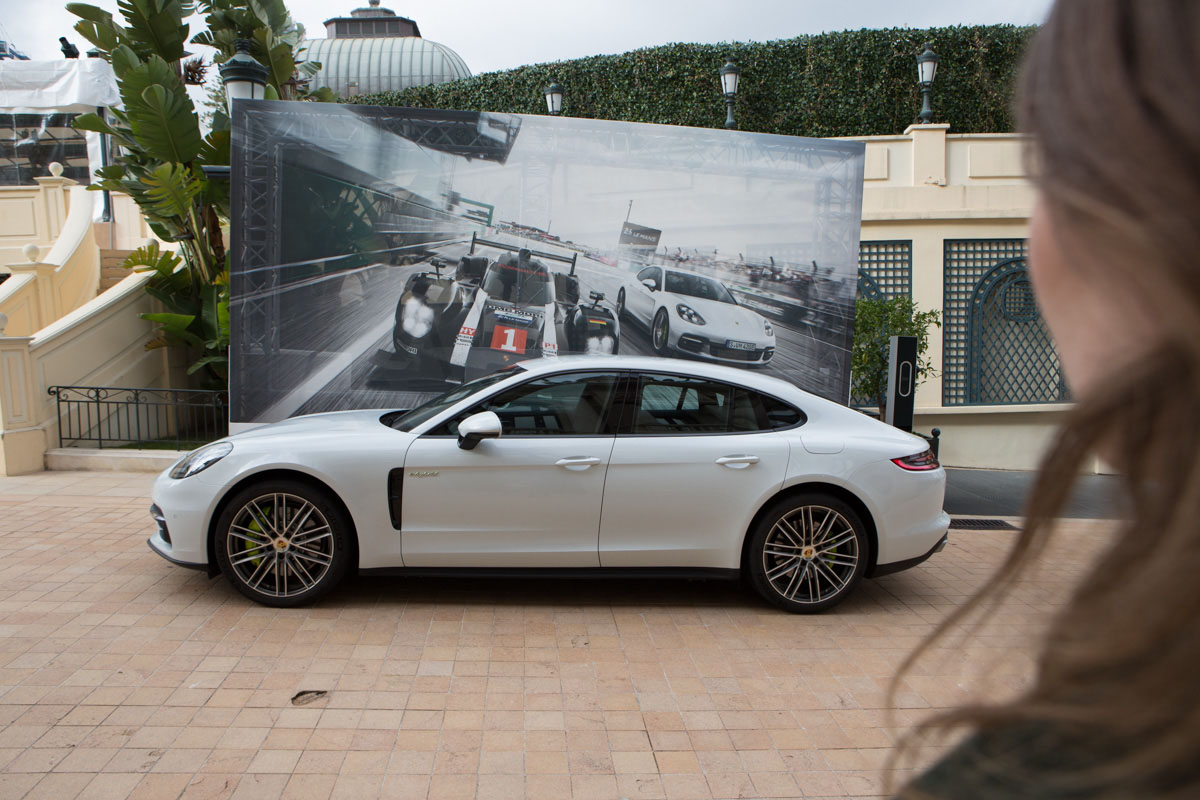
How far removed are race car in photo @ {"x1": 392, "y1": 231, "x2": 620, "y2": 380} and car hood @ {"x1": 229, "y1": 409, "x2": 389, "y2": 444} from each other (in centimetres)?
251

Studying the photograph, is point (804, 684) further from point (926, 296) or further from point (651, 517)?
point (926, 296)

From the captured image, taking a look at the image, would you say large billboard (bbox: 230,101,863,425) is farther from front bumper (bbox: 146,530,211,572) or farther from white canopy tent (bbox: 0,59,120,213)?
white canopy tent (bbox: 0,59,120,213)

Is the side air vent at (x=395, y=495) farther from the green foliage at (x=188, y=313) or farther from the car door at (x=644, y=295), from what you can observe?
the green foliage at (x=188, y=313)

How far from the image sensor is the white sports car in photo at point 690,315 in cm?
874

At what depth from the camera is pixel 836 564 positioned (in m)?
5.67

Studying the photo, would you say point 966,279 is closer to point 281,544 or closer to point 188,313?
point 281,544

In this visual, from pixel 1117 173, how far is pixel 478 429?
494 cm

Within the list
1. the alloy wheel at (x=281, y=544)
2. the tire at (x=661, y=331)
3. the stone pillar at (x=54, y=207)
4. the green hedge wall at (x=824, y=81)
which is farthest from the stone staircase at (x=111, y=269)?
the alloy wheel at (x=281, y=544)

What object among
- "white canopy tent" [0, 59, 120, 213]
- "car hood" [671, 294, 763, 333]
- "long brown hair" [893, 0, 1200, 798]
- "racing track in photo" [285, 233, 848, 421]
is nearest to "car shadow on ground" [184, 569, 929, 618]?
"racing track in photo" [285, 233, 848, 421]

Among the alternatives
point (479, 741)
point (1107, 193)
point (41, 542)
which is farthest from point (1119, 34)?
point (41, 542)

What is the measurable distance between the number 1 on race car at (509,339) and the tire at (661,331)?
4.14 feet

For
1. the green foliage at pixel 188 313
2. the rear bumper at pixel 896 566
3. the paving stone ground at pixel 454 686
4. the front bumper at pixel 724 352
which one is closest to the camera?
the paving stone ground at pixel 454 686

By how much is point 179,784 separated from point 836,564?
12.6 ft

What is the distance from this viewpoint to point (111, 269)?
15703mm
